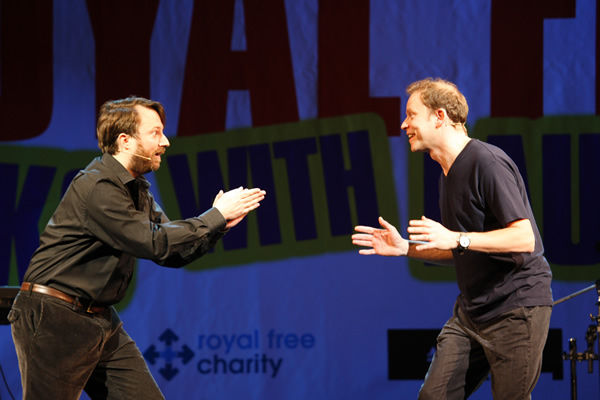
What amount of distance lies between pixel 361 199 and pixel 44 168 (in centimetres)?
197

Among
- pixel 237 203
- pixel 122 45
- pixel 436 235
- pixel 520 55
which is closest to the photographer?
pixel 436 235

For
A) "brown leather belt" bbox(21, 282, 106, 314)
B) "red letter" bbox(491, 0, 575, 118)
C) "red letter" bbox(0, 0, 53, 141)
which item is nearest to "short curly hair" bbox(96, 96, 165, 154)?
"brown leather belt" bbox(21, 282, 106, 314)

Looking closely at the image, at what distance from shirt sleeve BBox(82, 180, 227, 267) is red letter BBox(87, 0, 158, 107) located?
76.5 inches

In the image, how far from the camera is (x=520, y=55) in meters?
Answer: 4.19

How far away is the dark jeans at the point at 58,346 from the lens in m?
2.41

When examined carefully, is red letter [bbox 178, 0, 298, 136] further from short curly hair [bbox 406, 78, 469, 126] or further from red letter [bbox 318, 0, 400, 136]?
short curly hair [bbox 406, 78, 469, 126]

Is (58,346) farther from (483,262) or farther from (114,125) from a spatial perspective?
(483,262)

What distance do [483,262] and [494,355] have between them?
0.33 metres

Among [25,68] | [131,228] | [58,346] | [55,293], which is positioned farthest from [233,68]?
[58,346]

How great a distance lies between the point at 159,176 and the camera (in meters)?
4.25

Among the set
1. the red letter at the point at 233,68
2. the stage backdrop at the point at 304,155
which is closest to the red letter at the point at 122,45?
the stage backdrop at the point at 304,155

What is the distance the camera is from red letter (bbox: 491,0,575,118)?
4168 millimetres

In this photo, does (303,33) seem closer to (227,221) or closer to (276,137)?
(276,137)

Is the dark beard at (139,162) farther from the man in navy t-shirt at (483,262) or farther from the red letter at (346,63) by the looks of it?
the red letter at (346,63)
